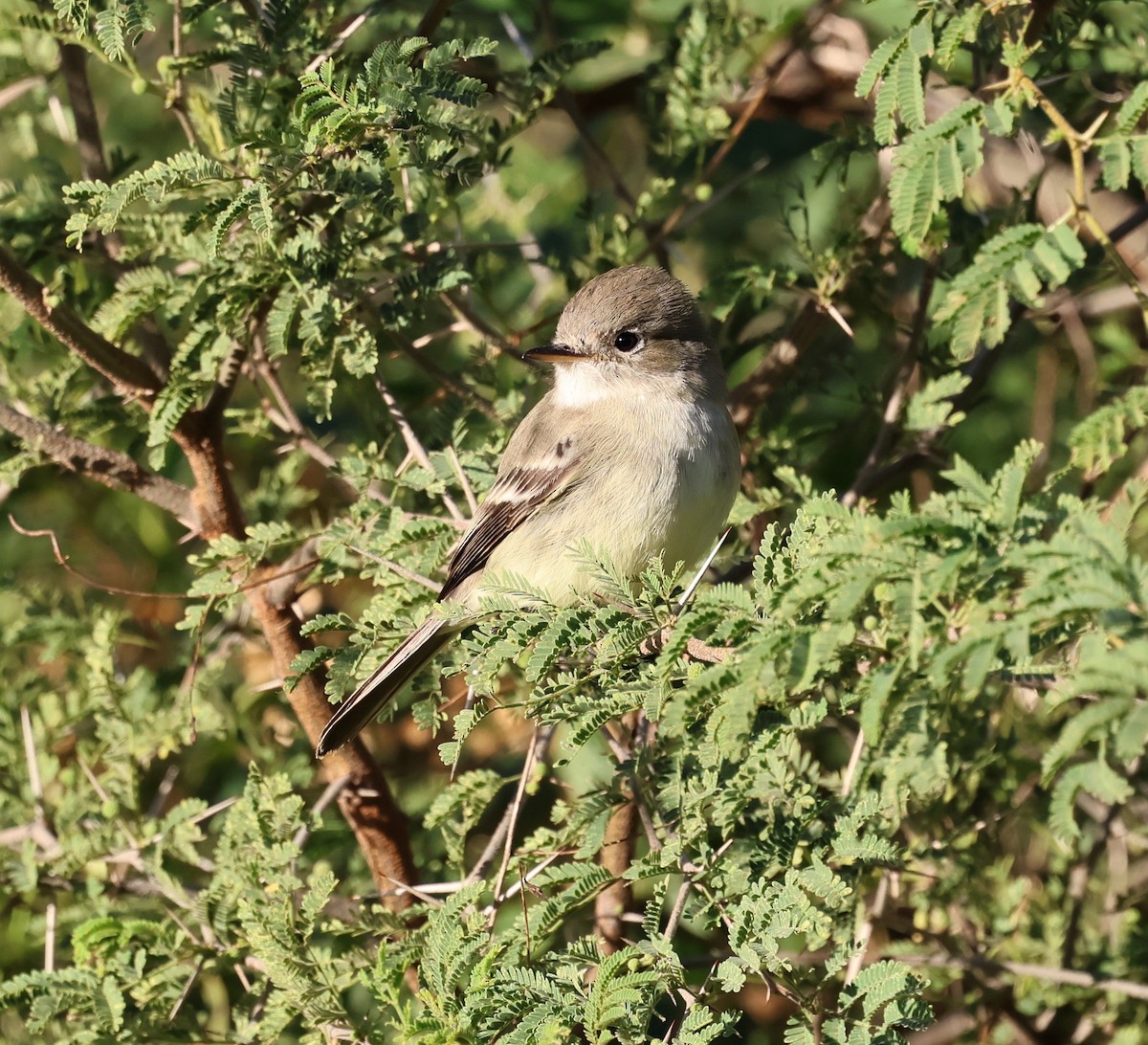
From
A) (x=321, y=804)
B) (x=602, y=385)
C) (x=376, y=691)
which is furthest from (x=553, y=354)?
(x=321, y=804)

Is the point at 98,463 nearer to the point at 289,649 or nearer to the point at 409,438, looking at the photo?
the point at 289,649

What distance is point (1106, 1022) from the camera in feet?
13.7

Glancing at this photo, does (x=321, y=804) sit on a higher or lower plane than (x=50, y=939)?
higher

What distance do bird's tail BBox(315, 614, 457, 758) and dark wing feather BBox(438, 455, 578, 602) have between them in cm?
18

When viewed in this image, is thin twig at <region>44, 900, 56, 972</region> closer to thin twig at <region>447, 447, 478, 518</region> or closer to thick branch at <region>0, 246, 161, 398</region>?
thick branch at <region>0, 246, 161, 398</region>

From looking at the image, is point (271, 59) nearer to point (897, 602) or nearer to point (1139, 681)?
point (897, 602)

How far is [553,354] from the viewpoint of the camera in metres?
4.39

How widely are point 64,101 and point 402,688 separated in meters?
3.02

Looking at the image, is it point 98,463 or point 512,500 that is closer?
point 98,463

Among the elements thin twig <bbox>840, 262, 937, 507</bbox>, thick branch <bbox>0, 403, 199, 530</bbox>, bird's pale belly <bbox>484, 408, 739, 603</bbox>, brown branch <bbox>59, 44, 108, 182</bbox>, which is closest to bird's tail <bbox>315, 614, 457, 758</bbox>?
bird's pale belly <bbox>484, 408, 739, 603</bbox>

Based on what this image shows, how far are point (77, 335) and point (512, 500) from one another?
4.66 ft

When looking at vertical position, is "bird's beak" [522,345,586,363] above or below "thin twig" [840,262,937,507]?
above

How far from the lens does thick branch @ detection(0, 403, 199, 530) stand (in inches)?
156

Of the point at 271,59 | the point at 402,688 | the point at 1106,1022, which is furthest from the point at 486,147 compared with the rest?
the point at 1106,1022
